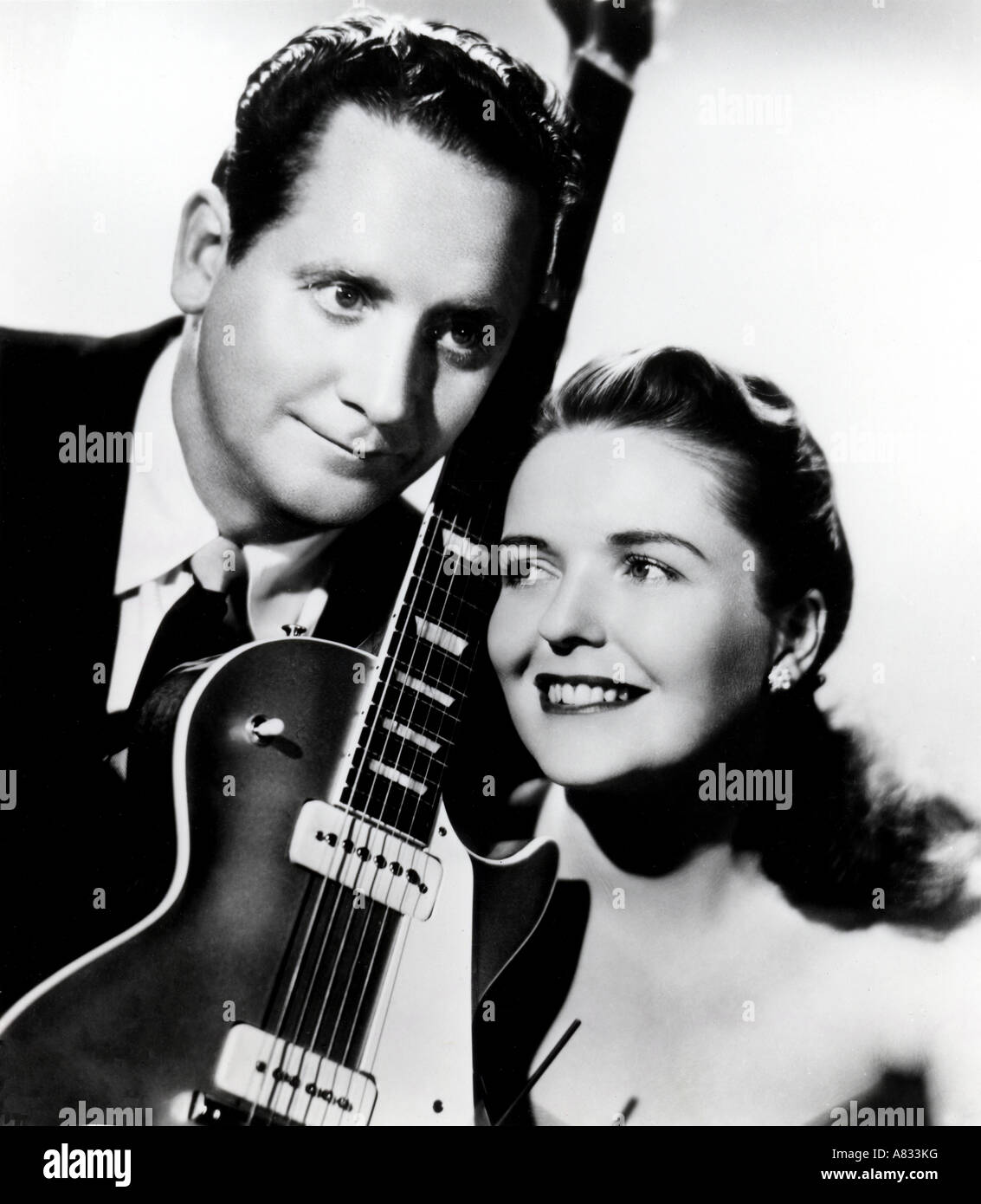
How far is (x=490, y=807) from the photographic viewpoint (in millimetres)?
2027

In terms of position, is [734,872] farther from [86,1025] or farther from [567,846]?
[86,1025]

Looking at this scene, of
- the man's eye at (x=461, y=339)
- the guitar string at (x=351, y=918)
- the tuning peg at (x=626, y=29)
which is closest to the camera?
the guitar string at (x=351, y=918)

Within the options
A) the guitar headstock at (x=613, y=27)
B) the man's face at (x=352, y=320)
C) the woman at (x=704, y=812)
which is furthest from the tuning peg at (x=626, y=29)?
the woman at (x=704, y=812)

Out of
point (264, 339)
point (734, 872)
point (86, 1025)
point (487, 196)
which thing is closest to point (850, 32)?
point (487, 196)

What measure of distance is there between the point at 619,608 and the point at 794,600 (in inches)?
12.6

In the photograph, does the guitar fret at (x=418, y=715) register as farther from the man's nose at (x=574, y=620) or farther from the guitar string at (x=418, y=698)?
the man's nose at (x=574, y=620)

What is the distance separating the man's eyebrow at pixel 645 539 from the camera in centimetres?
200

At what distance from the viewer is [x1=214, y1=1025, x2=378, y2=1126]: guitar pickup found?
1.83m

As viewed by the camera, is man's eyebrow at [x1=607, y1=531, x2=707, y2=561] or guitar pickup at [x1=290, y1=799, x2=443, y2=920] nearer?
guitar pickup at [x1=290, y1=799, x2=443, y2=920]

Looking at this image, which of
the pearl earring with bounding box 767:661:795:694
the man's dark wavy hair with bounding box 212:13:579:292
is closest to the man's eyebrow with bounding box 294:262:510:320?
the man's dark wavy hair with bounding box 212:13:579:292

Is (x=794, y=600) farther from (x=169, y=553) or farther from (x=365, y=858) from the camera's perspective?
(x=169, y=553)

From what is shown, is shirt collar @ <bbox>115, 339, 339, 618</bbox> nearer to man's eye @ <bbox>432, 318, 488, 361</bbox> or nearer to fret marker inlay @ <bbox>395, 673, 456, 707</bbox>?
fret marker inlay @ <bbox>395, 673, 456, 707</bbox>

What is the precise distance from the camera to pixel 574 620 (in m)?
1.99

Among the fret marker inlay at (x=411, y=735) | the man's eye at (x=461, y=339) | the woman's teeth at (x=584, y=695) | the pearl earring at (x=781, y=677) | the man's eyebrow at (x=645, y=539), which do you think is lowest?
the fret marker inlay at (x=411, y=735)
